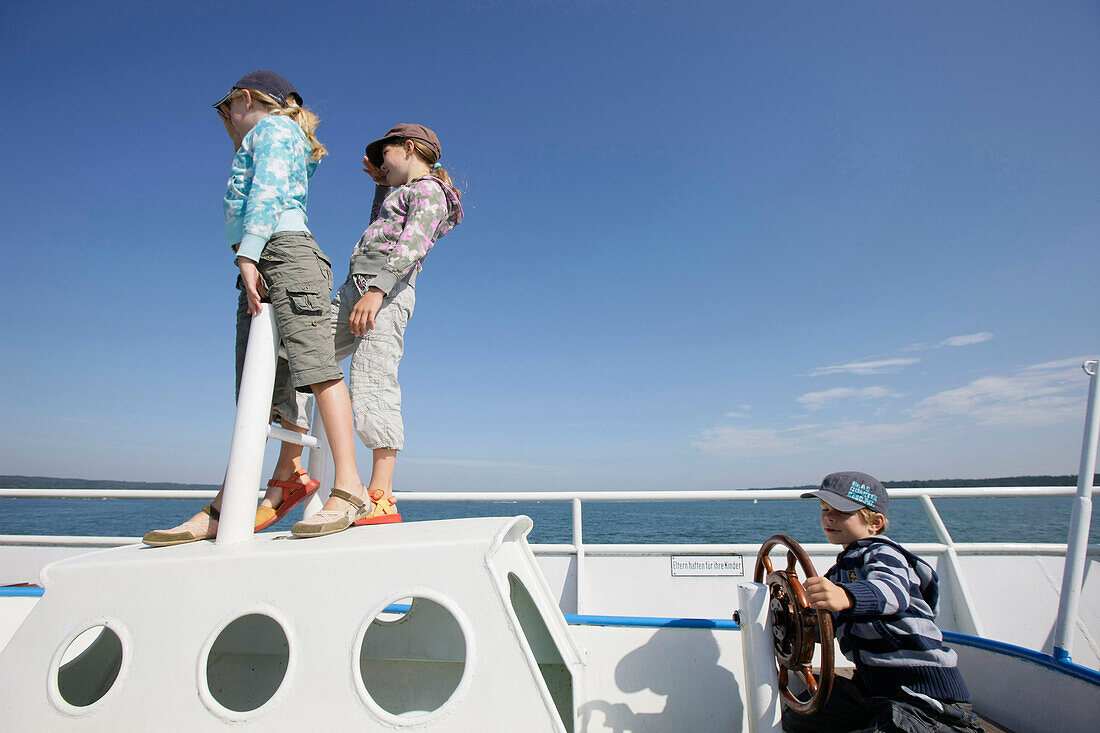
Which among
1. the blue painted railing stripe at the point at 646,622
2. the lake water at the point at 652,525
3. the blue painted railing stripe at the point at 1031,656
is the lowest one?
the lake water at the point at 652,525

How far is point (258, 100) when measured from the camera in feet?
7.03

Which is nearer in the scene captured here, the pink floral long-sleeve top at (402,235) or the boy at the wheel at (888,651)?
the boy at the wheel at (888,651)

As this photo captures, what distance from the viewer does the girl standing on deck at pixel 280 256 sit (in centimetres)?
191

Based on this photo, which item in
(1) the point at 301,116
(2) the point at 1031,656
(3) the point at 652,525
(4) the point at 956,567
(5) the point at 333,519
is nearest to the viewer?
(5) the point at 333,519

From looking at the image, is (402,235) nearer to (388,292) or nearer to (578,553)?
(388,292)

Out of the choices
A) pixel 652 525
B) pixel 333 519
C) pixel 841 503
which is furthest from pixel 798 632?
pixel 652 525

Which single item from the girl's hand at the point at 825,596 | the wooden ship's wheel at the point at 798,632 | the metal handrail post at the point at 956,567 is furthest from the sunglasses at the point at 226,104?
the metal handrail post at the point at 956,567

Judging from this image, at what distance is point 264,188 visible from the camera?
196cm

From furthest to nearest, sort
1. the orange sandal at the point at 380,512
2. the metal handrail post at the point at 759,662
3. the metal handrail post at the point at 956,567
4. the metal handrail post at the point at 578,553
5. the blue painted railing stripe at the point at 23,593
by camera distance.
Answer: the metal handrail post at the point at 578,553
the metal handrail post at the point at 956,567
the blue painted railing stripe at the point at 23,593
the orange sandal at the point at 380,512
the metal handrail post at the point at 759,662

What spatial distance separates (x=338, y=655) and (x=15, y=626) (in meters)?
2.00

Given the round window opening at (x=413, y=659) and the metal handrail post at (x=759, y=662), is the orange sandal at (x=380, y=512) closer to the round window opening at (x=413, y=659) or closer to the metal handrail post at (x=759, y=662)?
the round window opening at (x=413, y=659)

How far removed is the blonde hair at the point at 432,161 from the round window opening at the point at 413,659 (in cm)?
181

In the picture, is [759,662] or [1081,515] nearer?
[759,662]

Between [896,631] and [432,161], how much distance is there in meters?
2.54
